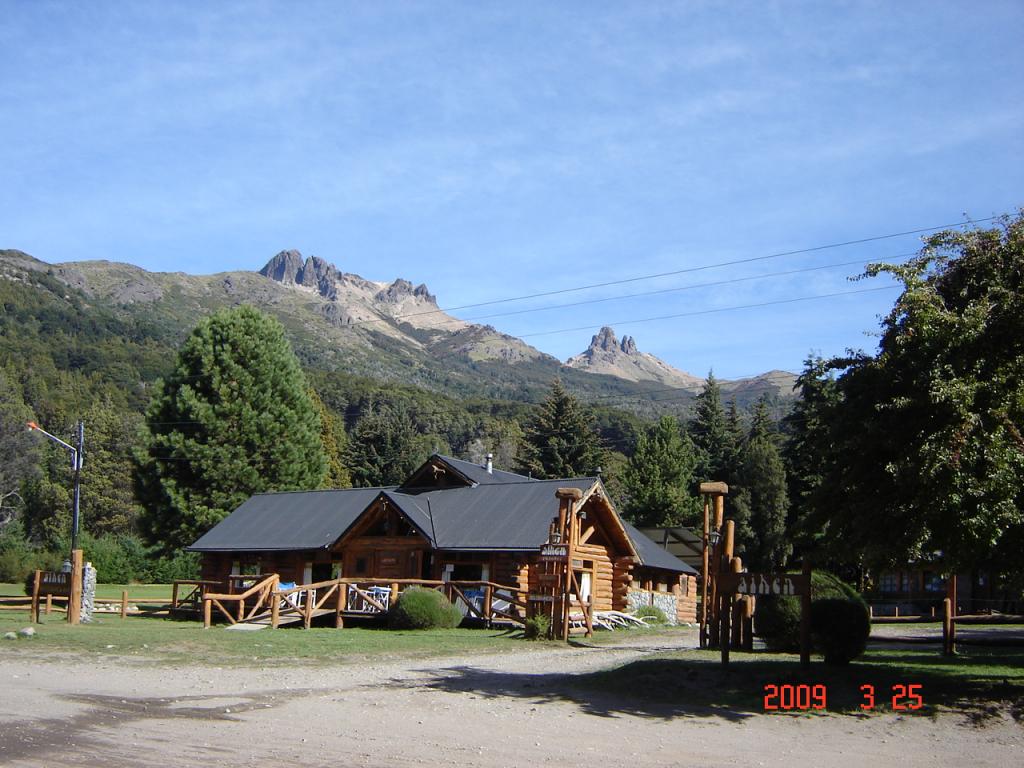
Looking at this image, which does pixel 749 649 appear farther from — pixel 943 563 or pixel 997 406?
pixel 997 406

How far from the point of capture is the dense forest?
1209 centimetres

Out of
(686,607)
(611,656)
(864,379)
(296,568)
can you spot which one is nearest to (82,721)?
(864,379)

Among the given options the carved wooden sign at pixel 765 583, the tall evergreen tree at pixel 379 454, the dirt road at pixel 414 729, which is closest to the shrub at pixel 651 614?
the carved wooden sign at pixel 765 583

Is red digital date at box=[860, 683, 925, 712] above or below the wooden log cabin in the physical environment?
below

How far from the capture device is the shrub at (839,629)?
1574cm

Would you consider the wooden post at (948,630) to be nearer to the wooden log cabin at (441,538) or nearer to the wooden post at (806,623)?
the wooden post at (806,623)

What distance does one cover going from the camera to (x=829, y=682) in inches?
552

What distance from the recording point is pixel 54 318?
164375 mm

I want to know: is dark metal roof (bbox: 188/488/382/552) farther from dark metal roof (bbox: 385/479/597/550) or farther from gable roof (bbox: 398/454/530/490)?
dark metal roof (bbox: 385/479/597/550)

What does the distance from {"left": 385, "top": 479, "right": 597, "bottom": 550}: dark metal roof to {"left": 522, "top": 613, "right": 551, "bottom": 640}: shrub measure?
563 cm

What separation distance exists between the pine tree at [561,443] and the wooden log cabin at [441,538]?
29.2 m

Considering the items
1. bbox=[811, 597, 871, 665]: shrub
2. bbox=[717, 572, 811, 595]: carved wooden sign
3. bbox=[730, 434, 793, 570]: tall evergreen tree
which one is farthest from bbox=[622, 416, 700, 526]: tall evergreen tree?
bbox=[811, 597, 871, 665]: shrub

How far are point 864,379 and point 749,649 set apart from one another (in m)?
6.02

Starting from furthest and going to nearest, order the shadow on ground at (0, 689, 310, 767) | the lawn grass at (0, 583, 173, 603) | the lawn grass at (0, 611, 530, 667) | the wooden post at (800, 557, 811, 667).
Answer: the lawn grass at (0, 583, 173, 603) < the lawn grass at (0, 611, 530, 667) < the wooden post at (800, 557, 811, 667) < the shadow on ground at (0, 689, 310, 767)
